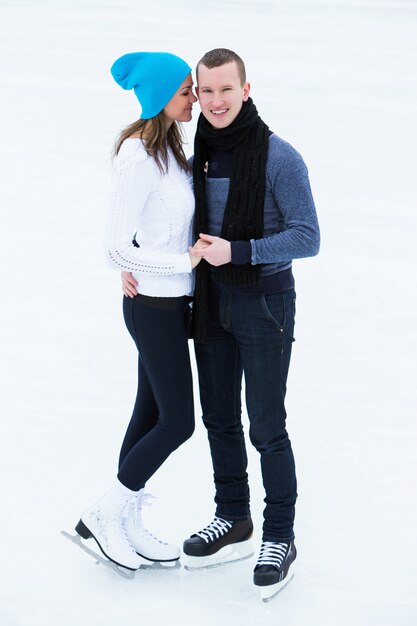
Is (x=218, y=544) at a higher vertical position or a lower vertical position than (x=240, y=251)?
lower

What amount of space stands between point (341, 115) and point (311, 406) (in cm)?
346

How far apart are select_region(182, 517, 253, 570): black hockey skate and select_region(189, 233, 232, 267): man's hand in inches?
30.2

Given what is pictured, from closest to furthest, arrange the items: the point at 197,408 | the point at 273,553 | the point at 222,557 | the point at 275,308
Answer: the point at 275,308 → the point at 273,553 → the point at 222,557 → the point at 197,408

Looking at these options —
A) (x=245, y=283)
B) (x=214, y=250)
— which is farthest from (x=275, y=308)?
(x=214, y=250)

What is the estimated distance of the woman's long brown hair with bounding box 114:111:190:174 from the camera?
8.23 feet

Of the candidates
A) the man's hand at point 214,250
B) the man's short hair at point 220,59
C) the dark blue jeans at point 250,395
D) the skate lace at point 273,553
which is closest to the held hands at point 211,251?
the man's hand at point 214,250

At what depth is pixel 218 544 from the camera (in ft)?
9.23

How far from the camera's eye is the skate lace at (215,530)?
2.82m

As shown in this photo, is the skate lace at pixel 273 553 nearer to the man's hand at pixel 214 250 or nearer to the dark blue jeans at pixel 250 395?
the dark blue jeans at pixel 250 395

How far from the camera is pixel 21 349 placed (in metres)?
3.92

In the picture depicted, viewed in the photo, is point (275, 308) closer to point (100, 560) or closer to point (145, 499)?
point (145, 499)

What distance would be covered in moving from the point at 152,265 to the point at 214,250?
0.15 meters

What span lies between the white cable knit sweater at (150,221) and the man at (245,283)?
43mm

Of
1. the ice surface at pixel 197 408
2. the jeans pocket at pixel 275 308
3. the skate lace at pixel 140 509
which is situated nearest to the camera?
the jeans pocket at pixel 275 308
